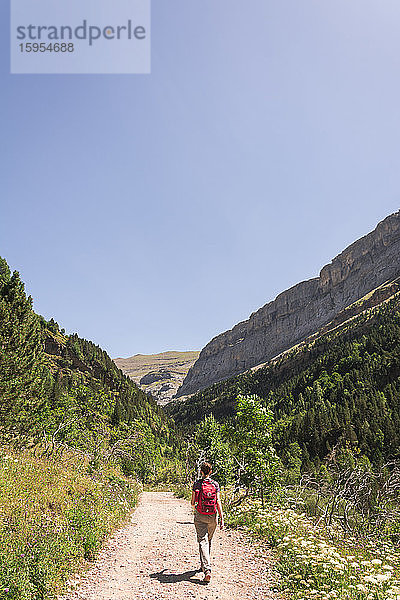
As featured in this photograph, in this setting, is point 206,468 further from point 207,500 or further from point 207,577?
point 207,577

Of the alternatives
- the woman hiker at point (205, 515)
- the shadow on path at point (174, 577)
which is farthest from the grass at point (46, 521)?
the woman hiker at point (205, 515)

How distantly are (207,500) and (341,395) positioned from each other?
10147cm

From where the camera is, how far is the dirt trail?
6.17 metres

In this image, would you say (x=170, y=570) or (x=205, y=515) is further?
(x=170, y=570)

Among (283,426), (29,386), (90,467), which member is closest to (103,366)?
(283,426)

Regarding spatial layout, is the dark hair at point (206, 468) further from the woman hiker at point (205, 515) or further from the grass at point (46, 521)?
the grass at point (46, 521)

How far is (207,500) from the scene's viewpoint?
709 cm

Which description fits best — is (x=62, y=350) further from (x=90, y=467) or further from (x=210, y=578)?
(x=210, y=578)

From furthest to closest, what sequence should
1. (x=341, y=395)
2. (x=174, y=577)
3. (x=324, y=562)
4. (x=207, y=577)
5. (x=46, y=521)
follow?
1. (x=341, y=395)
2. (x=46, y=521)
3. (x=324, y=562)
4. (x=174, y=577)
5. (x=207, y=577)

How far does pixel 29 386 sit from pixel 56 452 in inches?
661

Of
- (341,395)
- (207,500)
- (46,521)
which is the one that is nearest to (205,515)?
(207,500)

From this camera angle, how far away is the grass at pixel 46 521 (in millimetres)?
5621

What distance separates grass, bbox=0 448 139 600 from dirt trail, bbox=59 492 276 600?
1.50ft

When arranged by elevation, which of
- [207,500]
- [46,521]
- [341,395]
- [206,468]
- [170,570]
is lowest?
[341,395]
